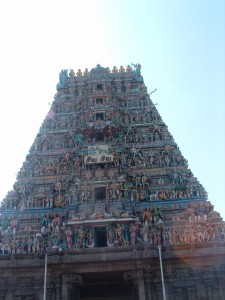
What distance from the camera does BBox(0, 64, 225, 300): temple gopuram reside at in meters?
24.5

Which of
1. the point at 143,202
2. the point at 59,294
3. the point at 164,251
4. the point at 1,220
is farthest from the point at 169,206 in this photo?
the point at 1,220

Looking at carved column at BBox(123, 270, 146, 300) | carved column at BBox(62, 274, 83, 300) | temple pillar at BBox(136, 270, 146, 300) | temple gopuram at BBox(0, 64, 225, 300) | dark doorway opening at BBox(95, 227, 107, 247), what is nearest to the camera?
temple pillar at BBox(136, 270, 146, 300)

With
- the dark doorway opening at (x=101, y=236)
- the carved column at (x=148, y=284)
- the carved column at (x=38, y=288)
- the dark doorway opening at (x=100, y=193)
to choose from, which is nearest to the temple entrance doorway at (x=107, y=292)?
the dark doorway opening at (x=101, y=236)

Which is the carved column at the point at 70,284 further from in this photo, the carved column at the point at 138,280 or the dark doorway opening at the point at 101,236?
the dark doorway opening at the point at 101,236

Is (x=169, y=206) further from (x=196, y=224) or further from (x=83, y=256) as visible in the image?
(x=83, y=256)

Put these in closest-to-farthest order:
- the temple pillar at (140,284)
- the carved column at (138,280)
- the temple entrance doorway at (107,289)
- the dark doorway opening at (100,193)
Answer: the temple pillar at (140,284) → the carved column at (138,280) → the temple entrance doorway at (107,289) → the dark doorway opening at (100,193)

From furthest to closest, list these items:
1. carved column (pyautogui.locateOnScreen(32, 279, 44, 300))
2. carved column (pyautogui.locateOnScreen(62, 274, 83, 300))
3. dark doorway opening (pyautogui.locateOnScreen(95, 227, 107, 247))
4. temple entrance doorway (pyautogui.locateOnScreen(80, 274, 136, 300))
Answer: dark doorway opening (pyautogui.locateOnScreen(95, 227, 107, 247)) < temple entrance doorway (pyautogui.locateOnScreen(80, 274, 136, 300)) < carved column (pyautogui.locateOnScreen(32, 279, 44, 300)) < carved column (pyautogui.locateOnScreen(62, 274, 83, 300))

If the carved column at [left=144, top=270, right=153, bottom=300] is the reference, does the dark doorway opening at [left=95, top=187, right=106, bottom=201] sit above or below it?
above

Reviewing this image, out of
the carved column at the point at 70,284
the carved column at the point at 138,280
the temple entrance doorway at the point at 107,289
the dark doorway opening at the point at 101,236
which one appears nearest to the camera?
the carved column at the point at 138,280

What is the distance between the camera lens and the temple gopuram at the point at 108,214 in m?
24.5

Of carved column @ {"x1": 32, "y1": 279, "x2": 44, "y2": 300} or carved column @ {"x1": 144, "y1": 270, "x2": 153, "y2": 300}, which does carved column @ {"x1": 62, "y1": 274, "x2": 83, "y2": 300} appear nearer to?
carved column @ {"x1": 32, "y1": 279, "x2": 44, "y2": 300}

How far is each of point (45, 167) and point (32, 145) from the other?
3048 millimetres

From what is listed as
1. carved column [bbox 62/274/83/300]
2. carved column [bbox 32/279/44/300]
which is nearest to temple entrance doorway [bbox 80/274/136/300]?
carved column [bbox 62/274/83/300]

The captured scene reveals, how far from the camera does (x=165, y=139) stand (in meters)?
33.2
